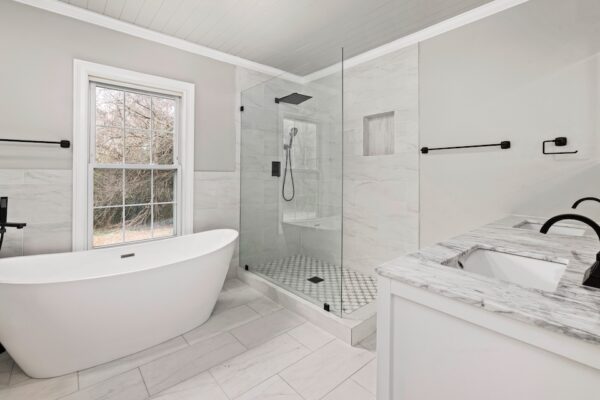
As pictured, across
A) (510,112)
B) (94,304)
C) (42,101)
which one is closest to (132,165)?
(42,101)

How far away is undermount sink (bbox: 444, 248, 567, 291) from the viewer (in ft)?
3.58

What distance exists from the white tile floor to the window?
44.7 inches

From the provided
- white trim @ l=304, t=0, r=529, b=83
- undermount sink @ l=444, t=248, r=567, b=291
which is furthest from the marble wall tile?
undermount sink @ l=444, t=248, r=567, b=291

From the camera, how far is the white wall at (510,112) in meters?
1.83

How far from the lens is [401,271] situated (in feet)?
3.01

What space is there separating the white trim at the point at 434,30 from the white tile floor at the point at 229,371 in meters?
2.64

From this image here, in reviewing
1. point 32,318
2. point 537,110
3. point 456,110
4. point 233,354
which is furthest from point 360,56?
point 32,318

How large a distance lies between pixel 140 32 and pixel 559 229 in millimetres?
3562

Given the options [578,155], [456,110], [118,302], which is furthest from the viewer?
[456,110]

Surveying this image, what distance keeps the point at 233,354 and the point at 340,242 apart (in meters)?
1.24

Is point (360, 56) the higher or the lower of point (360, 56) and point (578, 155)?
the higher

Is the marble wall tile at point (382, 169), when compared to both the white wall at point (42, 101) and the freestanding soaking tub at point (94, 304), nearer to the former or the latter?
the freestanding soaking tub at point (94, 304)

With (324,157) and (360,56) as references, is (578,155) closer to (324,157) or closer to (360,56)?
(324,157)

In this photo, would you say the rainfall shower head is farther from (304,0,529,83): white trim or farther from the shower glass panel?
(304,0,529,83): white trim
